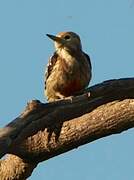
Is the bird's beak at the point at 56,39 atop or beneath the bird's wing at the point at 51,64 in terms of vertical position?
atop

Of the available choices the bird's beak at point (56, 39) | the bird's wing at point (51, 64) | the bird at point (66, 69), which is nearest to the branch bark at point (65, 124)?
the bird at point (66, 69)

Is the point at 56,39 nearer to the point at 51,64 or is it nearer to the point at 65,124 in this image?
the point at 51,64

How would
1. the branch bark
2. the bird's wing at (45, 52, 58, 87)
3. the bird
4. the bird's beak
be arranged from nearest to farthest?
the branch bark → the bird → the bird's beak → the bird's wing at (45, 52, 58, 87)

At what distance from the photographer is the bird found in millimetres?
8867

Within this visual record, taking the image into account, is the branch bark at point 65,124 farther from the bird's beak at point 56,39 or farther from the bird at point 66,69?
the bird's beak at point 56,39

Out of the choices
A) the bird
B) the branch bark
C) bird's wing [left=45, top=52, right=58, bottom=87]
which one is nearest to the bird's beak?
the bird

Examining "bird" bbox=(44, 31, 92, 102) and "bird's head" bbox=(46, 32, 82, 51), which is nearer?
"bird" bbox=(44, 31, 92, 102)

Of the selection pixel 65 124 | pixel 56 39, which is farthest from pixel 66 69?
pixel 65 124

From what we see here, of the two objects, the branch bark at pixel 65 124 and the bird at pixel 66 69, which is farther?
the bird at pixel 66 69

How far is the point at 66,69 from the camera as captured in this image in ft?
29.7

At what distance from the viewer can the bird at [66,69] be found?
29.1 ft

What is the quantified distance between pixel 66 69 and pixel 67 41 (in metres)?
0.55

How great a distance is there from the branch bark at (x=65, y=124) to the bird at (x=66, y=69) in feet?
2.75

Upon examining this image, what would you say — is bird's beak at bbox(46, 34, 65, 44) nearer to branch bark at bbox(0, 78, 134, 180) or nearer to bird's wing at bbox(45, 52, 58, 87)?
bird's wing at bbox(45, 52, 58, 87)
